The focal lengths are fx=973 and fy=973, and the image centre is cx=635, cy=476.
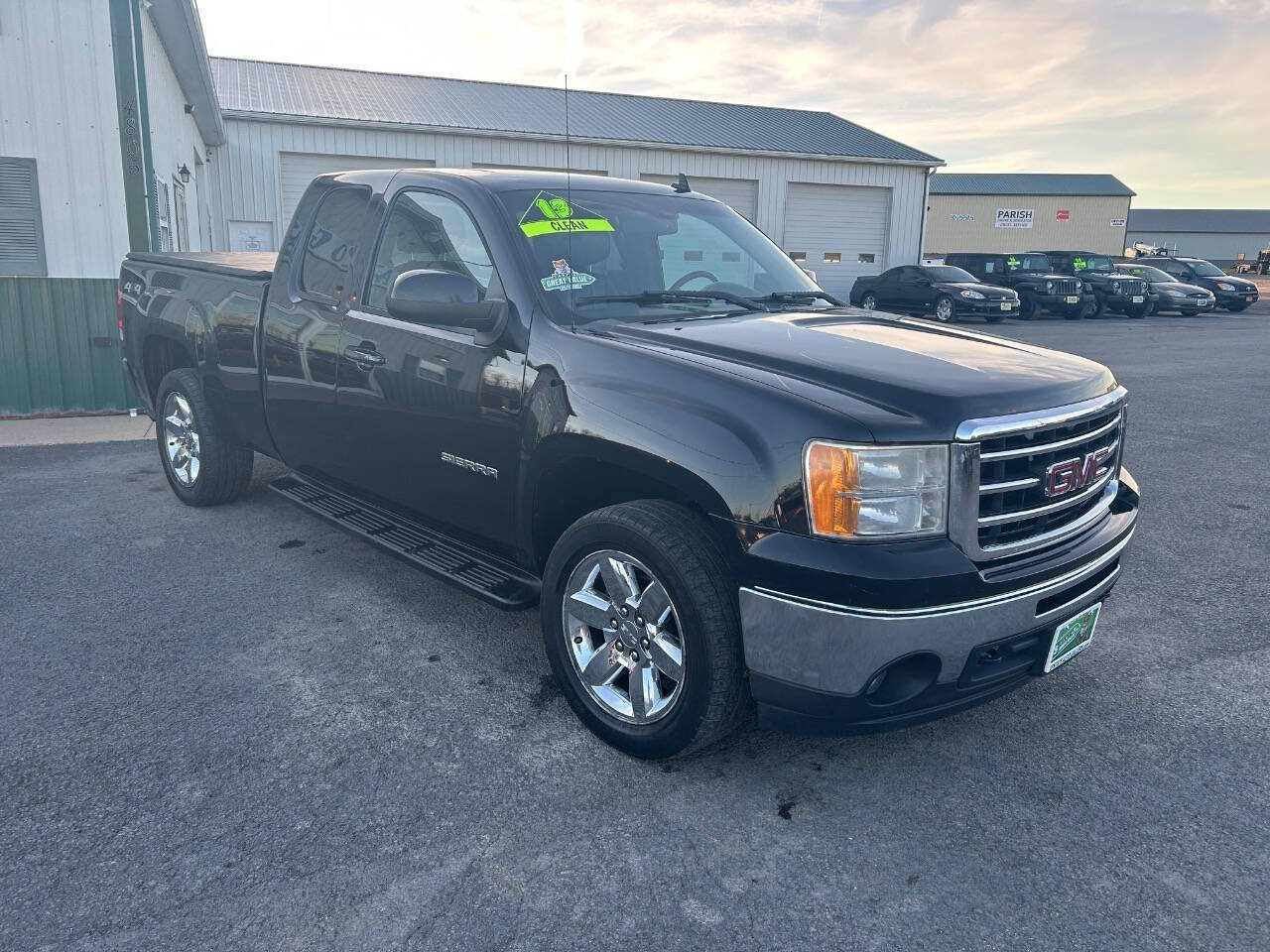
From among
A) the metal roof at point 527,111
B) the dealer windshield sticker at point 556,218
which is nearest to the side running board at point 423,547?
the dealer windshield sticker at point 556,218

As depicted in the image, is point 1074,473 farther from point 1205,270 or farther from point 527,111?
point 1205,270

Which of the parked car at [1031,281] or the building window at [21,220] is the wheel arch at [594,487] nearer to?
the building window at [21,220]

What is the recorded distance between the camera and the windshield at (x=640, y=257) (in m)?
3.69

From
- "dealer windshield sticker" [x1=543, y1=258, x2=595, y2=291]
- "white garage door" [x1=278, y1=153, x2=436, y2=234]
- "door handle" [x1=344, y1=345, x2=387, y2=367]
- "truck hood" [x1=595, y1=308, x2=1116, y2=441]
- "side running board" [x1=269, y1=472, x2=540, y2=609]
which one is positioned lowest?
"side running board" [x1=269, y1=472, x2=540, y2=609]

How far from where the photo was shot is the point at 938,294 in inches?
919

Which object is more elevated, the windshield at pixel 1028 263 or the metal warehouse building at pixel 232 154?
the metal warehouse building at pixel 232 154

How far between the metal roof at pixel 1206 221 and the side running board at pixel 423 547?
121 metres

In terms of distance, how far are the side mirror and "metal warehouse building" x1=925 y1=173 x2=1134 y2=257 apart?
6702 cm

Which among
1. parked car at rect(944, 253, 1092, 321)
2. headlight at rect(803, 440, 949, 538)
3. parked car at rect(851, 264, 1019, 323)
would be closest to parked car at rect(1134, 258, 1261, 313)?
parked car at rect(944, 253, 1092, 321)

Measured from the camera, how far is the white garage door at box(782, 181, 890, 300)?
25562 millimetres

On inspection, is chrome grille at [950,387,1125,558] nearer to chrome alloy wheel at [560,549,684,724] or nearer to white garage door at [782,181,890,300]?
chrome alloy wheel at [560,549,684,724]

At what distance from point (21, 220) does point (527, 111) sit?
16.4m

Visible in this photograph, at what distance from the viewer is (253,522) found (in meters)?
Result: 5.79

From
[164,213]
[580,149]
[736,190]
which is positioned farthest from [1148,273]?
[164,213]
